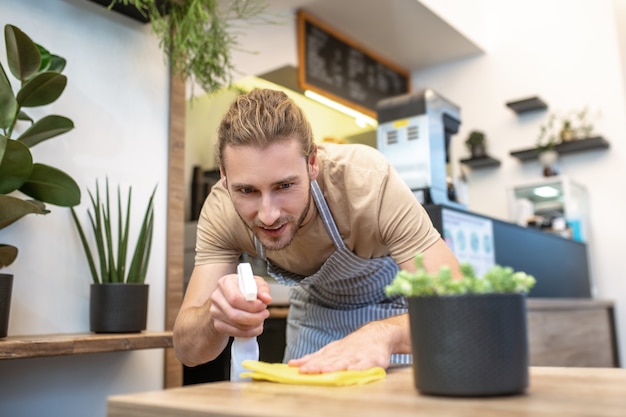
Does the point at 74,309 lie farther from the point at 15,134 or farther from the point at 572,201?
the point at 572,201

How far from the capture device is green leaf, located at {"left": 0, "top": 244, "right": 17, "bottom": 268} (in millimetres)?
1672

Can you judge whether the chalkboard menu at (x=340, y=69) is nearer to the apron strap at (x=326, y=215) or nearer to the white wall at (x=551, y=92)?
the white wall at (x=551, y=92)

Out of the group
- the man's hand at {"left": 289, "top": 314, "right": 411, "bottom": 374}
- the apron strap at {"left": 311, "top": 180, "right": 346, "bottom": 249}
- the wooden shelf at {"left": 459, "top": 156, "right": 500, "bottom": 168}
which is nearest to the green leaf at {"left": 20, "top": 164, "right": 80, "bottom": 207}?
the apron strap at {"left": 311, "top": 180, "right": 346, "bottom": 249}

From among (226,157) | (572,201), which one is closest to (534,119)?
(572,201)

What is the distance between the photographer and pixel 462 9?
14.3ft

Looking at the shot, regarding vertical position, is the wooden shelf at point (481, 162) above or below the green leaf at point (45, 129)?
above

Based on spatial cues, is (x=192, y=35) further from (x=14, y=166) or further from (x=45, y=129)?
(x=14, y=166)

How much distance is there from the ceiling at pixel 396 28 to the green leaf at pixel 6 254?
2194 millimetres

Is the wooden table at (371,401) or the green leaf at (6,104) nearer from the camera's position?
the wooden table at (371,401)

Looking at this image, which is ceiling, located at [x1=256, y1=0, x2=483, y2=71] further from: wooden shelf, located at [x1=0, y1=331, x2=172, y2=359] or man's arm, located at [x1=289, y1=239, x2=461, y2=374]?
man's arm, located at [x1=289, y1=239, x2=461, y2=374]

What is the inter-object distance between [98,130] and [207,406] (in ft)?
5.91

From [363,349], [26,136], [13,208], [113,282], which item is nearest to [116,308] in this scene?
[113,282]

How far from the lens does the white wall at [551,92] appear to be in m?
4.15

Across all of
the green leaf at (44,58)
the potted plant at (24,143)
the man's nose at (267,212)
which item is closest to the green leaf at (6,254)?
the potted plant at (24,143)
